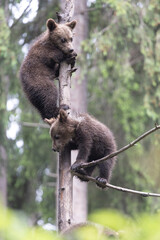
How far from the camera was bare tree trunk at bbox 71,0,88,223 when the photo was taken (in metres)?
10.0

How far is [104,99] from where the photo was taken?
14164mm

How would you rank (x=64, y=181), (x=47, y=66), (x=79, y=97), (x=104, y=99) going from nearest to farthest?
1. (x=64, y=181)
2. (x=47, y=66)
3. (x=79, y=97)
4. (x=104, y=99)

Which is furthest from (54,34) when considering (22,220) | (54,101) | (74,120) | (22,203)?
(22,203)

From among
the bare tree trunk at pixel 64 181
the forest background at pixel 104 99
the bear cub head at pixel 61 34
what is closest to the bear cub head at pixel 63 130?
the bare tree trunk at pixel 64 181

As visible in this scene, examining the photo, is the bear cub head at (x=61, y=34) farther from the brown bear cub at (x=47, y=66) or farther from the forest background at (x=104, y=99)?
the forest background at (x=104, y=99)

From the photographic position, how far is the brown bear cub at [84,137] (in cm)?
462

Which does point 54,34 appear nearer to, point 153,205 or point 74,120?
point 74,120

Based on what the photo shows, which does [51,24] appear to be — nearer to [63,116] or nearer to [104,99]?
[63,116]

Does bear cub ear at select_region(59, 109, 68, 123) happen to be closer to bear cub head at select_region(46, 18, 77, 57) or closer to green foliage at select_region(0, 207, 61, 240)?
bear cub head at select_region(46, 18, 77, 57)

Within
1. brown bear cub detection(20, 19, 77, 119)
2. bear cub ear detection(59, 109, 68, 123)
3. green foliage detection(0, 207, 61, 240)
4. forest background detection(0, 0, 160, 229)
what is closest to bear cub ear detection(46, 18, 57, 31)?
brown bear cub detection(20, 19, 77, 119)

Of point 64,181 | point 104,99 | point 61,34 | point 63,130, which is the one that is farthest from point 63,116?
point 104,99

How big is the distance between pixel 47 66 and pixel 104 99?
29.1 feet

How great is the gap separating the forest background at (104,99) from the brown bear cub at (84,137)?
4531 millimetres

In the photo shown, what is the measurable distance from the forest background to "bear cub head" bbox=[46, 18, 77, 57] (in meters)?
3.39
